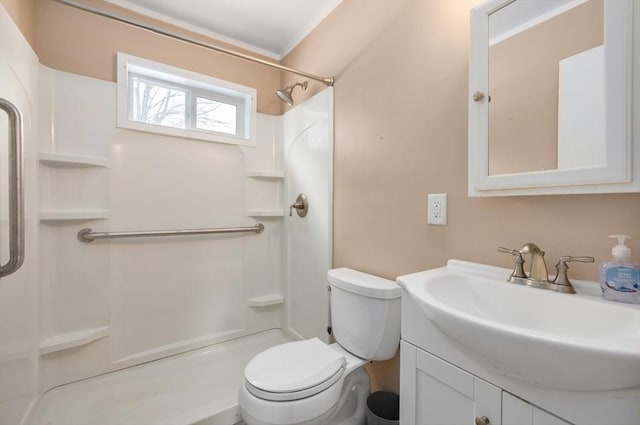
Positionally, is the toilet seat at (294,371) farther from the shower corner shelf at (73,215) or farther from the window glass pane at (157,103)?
the window glass pane at (157,103)

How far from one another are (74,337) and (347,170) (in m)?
1.80

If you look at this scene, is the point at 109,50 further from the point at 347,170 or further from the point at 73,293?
the point at 347,170

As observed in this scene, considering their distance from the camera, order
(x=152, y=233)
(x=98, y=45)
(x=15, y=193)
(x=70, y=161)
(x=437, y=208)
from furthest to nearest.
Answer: (x=152, y=233) → (x=98, y=45) → (x=70, y=161) → (x=437, y=208) → (x=15, y=193)

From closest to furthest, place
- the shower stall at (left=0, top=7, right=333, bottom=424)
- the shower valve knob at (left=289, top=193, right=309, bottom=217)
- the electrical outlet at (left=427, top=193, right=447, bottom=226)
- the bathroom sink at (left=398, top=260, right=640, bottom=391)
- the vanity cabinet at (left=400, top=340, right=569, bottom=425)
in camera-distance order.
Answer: the bathroom sink at (left=398, top=260, right=640, bottom=391), the vanity cabinet at (left=400, top=340, right=569, bottom=425), the electrical outlet at (left=427, top=193, right=447, bottom=226), the shower stall at (left=0, top=7, right=333, bottom=424), the shower valve knob at (left=289, top=193, right=309, bottom=217)

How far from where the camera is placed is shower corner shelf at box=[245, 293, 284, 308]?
2.17m

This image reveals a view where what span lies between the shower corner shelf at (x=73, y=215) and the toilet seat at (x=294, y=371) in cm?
125

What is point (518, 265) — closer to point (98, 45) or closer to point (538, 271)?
point (538, 271)

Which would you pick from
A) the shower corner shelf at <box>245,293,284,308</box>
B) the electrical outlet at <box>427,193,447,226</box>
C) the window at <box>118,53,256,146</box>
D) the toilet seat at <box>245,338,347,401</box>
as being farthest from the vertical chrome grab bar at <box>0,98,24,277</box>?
the electrical outlet at <box>427,193,447,226</box>

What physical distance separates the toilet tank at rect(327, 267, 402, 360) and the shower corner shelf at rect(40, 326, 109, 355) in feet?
4.67

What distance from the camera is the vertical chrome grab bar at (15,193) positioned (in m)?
0.95

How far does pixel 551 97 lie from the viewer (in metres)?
0.82

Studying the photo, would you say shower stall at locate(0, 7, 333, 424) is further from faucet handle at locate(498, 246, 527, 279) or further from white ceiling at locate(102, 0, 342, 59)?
faucet handle at locate(498, 246, 527, 279)

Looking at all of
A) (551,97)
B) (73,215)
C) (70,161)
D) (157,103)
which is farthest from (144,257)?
(551,97)

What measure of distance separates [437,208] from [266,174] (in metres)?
1.41
